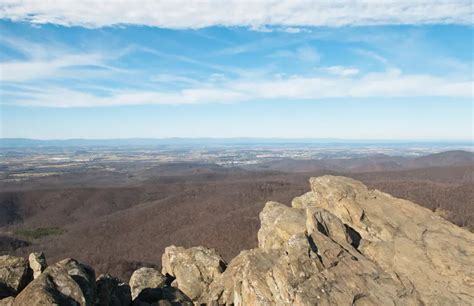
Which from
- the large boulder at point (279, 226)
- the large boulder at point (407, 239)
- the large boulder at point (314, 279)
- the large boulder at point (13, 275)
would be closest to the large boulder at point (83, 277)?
the large boulder at point (13, 275)

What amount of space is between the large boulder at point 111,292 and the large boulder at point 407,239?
17189 mm

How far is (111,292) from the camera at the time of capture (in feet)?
86.5

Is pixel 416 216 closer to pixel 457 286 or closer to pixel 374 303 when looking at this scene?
pixel 457 286

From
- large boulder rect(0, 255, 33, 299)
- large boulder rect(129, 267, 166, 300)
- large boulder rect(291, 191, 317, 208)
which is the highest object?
large boulder rect(291, 191, 317, 208)

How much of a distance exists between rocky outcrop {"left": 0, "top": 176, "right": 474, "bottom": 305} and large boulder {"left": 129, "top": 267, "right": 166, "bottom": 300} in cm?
8

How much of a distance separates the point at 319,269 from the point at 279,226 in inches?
368

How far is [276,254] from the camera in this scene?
28.1 metres

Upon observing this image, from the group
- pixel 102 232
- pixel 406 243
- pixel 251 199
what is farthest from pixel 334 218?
pixel 251 199

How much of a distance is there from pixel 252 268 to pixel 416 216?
54.5 feet

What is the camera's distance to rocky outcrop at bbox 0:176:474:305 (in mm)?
22734

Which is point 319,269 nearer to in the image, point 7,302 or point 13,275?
point 7,302

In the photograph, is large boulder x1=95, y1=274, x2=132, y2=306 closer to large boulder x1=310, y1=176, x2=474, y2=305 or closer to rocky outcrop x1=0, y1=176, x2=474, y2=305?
rocky outcrop x1=0, y1=176, x2=474, y2=305

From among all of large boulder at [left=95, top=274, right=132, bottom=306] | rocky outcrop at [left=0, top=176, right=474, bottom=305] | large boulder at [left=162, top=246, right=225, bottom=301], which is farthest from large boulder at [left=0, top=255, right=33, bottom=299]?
large boulder at [left=162, top=246, right=225, bottom=301]

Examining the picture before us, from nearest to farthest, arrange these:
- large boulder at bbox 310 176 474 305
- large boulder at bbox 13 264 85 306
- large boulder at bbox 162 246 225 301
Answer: large boulder at bbox 13 264 85 306, large boulder at bbox 310 176 474 305, large boulder at bbox 162 246 225 301
